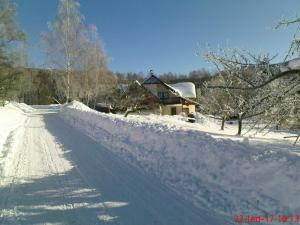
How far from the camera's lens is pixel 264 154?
255 inches

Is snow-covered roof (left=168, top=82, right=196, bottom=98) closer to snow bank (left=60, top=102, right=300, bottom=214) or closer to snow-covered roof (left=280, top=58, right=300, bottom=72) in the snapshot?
snow bank (left=60, top=102, right=300, bottom=214)

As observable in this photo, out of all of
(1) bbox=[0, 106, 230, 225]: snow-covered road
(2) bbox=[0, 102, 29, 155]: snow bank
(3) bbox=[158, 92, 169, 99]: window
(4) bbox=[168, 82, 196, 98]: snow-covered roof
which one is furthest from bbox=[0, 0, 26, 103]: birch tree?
(4) bbox=[168, 82, 196, 98]: snow-covered roof

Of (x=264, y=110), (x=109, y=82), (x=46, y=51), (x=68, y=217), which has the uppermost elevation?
(x=46, y=51)

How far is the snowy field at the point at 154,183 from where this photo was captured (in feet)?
17.2

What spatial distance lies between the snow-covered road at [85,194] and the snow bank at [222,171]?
16.9 inches

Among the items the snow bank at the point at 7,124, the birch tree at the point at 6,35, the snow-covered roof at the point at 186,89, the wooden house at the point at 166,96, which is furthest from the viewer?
the snow-covered roof at the point at 186,89

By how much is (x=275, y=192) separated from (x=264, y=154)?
4.04 feet

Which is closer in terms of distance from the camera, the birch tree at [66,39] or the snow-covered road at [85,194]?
the snow-covered road at [85,194]

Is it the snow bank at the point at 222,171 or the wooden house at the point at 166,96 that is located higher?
the wooden house at the point at 166,96

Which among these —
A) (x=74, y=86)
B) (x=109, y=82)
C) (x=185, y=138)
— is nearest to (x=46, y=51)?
(x=74, y=86)

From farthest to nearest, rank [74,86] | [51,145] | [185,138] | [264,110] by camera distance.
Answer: [74,86], [51,145], [185,138], [264,110]

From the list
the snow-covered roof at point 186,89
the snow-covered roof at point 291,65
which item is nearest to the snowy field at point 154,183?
the snow-covered roof at point 291,65

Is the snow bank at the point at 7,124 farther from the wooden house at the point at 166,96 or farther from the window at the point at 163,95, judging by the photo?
the window at the point at 163,95

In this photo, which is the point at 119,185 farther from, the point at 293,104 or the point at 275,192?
the point at 293,104
